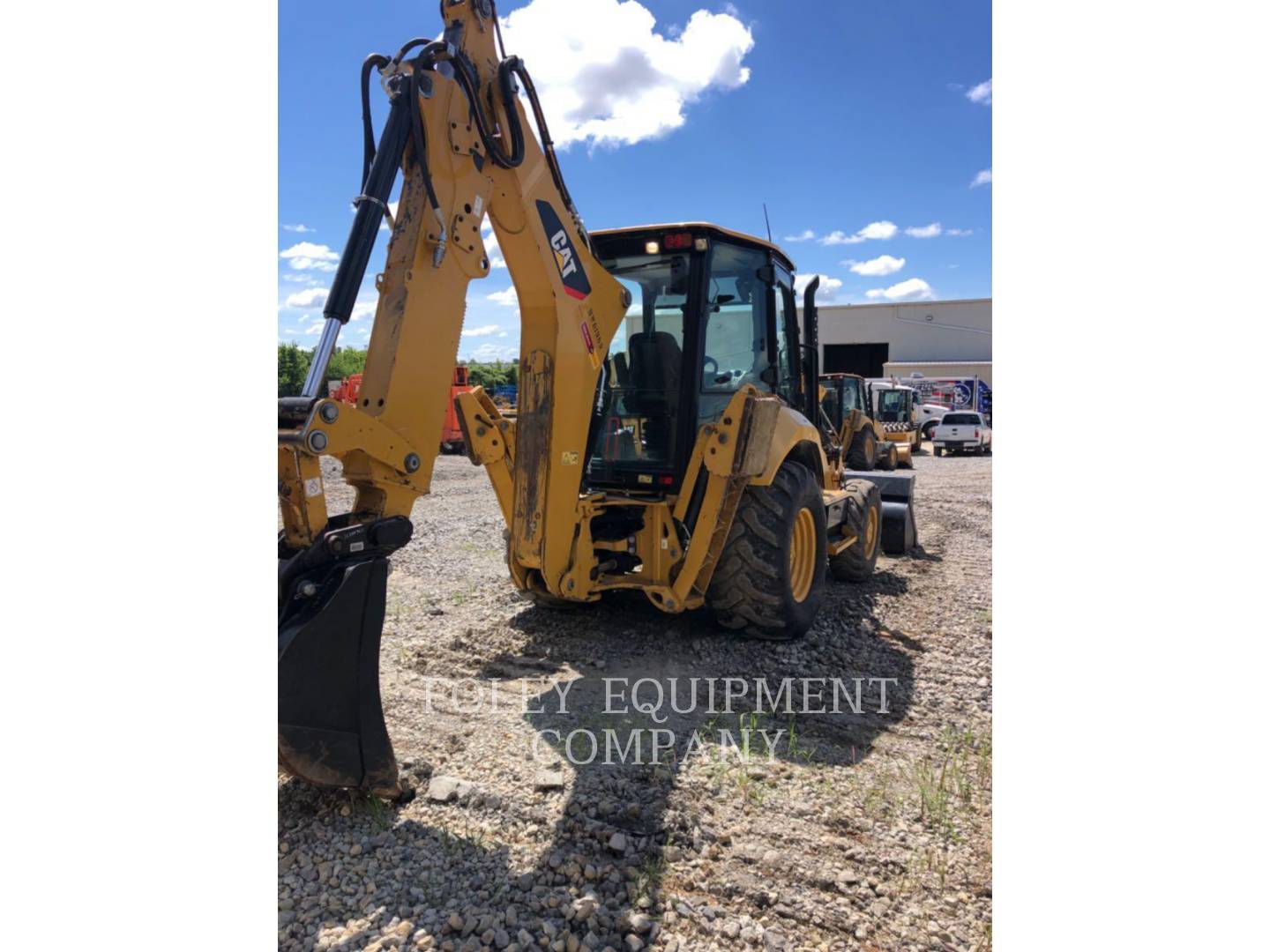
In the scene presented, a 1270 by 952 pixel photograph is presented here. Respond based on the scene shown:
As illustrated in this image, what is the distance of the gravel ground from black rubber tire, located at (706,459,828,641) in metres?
0.19

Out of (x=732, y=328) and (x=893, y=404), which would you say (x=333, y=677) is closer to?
(x=732, y=328)

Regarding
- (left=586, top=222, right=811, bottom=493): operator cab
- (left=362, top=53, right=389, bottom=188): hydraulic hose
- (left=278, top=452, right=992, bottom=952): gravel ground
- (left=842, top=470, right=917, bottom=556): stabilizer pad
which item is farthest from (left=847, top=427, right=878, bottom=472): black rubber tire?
(left=362, top=53, right=389, bottom=188): hydraulic hose

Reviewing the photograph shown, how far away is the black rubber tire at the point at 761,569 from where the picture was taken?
4613mm

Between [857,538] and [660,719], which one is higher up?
[857,538]

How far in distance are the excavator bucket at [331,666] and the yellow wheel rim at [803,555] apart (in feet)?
10.0

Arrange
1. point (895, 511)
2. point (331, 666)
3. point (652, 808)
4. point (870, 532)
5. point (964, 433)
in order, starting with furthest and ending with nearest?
point (964, 433) < point (895, 511) < point (870, 532) < point (652, 808) < point (331, 666)

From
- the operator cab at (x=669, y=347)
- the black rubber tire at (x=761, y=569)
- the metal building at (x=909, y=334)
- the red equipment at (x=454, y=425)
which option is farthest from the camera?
the metal building at (x=909, y=334)

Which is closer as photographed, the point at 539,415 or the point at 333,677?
the point at 333,677

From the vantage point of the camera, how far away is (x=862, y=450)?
17.1m

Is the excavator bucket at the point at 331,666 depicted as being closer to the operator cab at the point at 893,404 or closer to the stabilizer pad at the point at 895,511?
the stabilizer pad at the point at 895,511

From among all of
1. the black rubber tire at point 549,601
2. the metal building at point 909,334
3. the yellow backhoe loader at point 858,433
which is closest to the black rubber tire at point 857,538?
the black rubber tire at point 549,601

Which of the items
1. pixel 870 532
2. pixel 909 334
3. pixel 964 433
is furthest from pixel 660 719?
pixel 909 334

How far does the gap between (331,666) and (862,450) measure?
15683 mm

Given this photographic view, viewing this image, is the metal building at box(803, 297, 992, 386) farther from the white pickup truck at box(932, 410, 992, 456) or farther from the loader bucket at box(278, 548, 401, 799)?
the loader bucket at box(278, 548, 401, 799)
